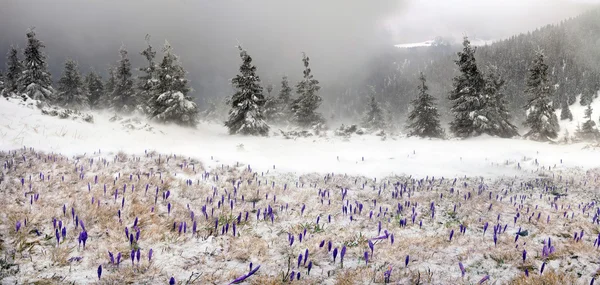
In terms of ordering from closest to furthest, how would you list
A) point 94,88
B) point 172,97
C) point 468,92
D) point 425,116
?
point 468,92, point 172,97, point 425,116, point 94,88

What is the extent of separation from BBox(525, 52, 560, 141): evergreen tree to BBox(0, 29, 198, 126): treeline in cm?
3300

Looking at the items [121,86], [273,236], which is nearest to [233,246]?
[273,236]

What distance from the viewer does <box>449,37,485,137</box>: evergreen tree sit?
26.2 meters

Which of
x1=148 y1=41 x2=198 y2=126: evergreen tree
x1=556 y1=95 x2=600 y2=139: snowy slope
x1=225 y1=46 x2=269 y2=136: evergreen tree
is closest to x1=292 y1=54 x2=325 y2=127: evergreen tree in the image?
x1=225 y1=46 x2=269 y2=136: evergreen tree

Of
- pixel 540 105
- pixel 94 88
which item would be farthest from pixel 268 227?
pixel 94 88

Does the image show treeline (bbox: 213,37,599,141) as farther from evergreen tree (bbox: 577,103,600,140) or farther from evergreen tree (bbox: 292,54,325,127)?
evergreen tree (bbox: 577,103,600,140)

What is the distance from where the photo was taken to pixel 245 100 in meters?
29.4

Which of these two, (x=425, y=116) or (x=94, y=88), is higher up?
(x=94, y=88)

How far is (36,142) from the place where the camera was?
902 cm

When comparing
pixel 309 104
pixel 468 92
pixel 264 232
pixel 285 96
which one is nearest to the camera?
pixel 264 232

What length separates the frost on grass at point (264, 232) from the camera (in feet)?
9.84

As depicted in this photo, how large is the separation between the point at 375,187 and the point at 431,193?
1.33 metres

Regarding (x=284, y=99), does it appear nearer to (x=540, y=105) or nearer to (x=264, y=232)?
(x=540, y=105)

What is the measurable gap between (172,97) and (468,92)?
27505 millimetres
